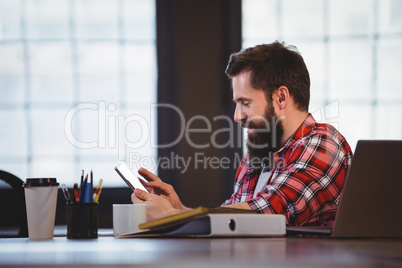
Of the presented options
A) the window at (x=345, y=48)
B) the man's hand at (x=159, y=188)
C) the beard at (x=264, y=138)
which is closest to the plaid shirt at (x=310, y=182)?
the beard at (x=264, y=138)

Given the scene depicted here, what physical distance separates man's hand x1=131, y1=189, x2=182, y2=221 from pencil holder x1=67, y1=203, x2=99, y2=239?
0.88ft

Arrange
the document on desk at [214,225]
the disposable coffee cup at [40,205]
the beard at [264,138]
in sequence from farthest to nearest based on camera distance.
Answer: the beard at [264,138], the disposable coffee cup at [40,205], the document on desk at [214,225]

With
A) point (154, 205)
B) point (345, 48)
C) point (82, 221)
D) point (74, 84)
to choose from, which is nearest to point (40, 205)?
point (82, 221)

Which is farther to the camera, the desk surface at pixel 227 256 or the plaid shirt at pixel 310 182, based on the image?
the plaid shirt at pixel 310 182

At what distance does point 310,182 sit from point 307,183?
1 cm

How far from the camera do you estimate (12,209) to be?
70.7 inches

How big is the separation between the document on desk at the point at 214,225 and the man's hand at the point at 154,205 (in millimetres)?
341

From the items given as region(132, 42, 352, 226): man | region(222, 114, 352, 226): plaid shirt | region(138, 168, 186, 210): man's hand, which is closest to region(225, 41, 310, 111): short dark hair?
region(132, 42, 352, 226): man

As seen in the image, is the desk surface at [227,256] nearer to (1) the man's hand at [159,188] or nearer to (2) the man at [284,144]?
(2) the man at [284,144]

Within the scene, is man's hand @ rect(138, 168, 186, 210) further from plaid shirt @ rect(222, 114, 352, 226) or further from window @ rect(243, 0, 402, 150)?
window @ rect(243, 0, 402, 150)

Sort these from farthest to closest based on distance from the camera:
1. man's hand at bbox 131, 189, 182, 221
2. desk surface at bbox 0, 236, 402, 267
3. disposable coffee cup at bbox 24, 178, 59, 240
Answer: man's hand at bbox 131, 189, 182, 221 → disposable coffee cup at bbox 24, 178, 59, 240 → desk surface at bbox 0, 236, 402, 267

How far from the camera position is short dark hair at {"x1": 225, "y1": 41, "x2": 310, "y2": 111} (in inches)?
85.7

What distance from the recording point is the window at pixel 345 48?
10.8 ft

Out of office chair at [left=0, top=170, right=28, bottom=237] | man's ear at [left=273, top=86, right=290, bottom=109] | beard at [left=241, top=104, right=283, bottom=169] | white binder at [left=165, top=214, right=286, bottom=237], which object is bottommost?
office chair at [left=0, top=170, right=28, bottom=237]
